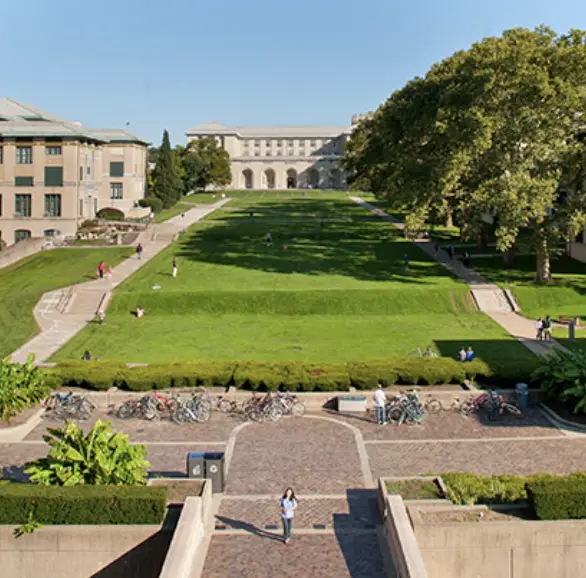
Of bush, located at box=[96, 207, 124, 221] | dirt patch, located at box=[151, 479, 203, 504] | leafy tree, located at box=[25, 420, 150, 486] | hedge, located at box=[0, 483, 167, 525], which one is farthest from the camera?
bush, located at box=[96, 207, 124, 221]

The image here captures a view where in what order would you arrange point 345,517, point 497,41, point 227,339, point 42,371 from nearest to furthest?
point 345,517 < point 42,371 < point 227,339 < point 497,41

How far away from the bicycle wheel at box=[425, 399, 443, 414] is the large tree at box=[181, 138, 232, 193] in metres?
110

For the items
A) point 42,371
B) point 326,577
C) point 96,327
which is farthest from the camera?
point 96,327

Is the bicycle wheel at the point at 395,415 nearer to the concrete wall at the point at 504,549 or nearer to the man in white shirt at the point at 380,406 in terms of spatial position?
the man in white shirt at the point at 380,406

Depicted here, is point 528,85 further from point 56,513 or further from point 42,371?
point 56,513

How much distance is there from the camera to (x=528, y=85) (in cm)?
4528

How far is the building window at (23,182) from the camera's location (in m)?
76.1

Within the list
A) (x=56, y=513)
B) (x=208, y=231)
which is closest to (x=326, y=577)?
(x=56, y=513)

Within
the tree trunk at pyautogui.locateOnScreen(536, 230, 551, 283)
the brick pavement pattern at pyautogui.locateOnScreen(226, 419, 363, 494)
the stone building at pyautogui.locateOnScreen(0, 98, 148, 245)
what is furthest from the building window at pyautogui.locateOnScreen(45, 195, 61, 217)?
the brick pavement pattern at pyautogui.locateOnScreen(226, 419, 363, 494)

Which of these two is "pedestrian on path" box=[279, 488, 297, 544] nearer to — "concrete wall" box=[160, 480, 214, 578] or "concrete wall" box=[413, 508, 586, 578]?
"concrete wall" box=[160, 480, 214, 578]

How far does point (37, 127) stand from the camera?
7625cm

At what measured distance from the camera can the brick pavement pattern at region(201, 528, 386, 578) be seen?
14.5 metres

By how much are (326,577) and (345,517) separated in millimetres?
2791

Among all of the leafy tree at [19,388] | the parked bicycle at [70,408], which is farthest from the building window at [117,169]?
the parked bicycle at [70,408]
